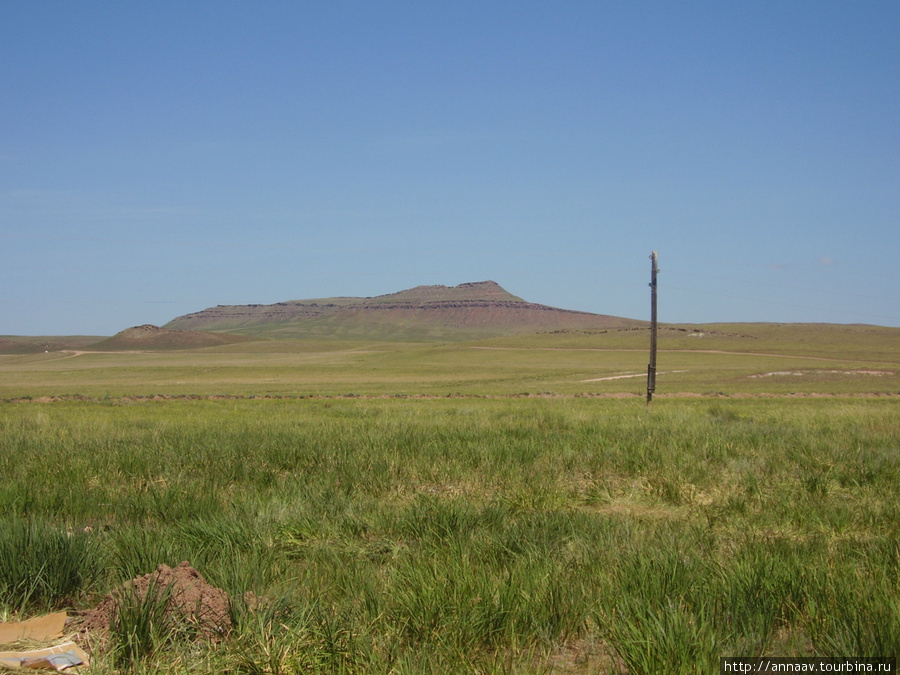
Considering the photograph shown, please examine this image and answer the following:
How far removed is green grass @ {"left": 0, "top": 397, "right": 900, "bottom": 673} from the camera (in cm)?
378

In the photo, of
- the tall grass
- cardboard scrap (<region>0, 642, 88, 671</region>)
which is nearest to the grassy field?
the tall grass

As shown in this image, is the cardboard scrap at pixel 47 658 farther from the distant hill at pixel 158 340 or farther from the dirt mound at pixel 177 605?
the distant hill at pixel 158 340

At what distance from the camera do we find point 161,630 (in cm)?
→ 395

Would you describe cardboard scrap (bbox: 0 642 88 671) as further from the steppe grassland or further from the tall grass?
the steppe grassland

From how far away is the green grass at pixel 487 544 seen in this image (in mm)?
3783

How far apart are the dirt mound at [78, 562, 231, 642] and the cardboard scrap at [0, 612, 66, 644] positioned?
0.12 metres

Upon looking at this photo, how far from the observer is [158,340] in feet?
590

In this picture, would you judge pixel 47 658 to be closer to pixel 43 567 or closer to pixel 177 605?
pixel 177 605

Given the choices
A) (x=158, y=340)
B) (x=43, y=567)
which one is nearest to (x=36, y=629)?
(x=43, y=567)

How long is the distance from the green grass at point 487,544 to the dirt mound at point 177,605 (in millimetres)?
139

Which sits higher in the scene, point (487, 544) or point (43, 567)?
point (43, 567)

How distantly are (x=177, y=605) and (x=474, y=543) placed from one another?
2.22m

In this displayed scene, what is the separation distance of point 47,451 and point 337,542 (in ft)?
21.7

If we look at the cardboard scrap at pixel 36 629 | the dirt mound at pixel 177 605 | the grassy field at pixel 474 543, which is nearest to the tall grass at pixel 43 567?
the grassy field at pixel 474 543
